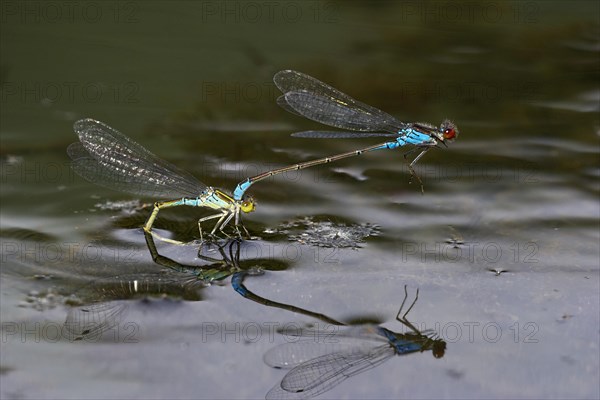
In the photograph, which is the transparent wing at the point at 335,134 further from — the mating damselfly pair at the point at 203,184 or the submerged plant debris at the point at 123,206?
the submerged plant debris at the point at 123,206

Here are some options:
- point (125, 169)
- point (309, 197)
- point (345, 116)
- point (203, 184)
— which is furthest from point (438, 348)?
point (345, 116)

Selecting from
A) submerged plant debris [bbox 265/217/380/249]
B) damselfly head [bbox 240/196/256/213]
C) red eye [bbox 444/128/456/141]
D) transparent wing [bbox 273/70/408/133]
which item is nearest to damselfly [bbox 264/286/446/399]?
submerged plant debris [bbox 265/217/380/249]

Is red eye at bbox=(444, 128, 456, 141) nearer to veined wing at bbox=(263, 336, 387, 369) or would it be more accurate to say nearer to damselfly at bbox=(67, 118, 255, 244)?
damselfly at bbox=(67, 118, 255, 244)

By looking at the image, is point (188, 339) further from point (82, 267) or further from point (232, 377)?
point (82, 267)

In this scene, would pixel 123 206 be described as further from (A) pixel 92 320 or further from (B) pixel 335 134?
(B) pixel 335 134

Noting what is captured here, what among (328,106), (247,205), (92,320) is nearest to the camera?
(92,320)

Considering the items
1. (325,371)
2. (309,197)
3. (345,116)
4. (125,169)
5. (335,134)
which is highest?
(345,116)

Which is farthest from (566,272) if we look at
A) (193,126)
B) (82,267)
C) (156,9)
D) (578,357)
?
(156,9)
